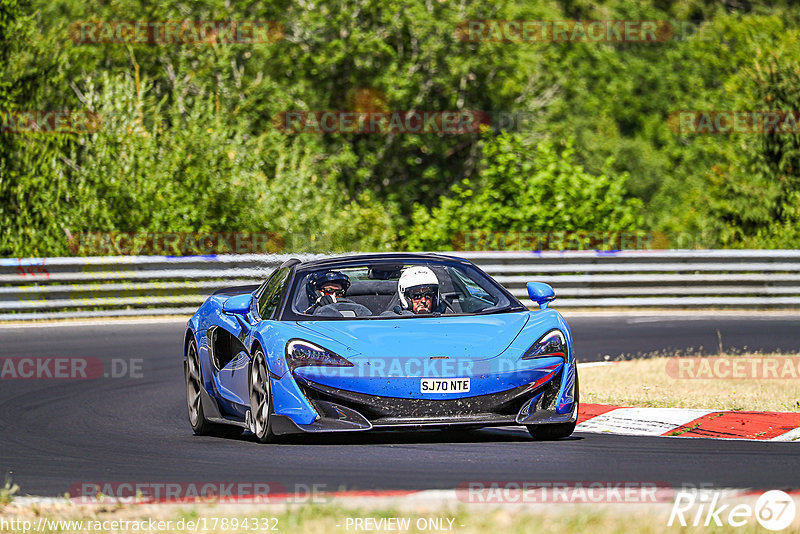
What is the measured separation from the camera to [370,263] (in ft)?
33.2

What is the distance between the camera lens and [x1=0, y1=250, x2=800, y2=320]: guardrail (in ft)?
70.6

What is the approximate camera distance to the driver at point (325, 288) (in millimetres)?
9820

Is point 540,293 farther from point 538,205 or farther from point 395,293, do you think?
point 538,205

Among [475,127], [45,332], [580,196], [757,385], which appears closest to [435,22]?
[475,127]

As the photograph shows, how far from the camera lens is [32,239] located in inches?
982

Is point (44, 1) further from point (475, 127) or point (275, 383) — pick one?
point (275, 383)

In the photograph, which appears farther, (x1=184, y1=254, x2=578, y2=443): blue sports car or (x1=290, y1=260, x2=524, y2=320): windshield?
(x1=290, y1=260, x2=524, y2=320): windshield

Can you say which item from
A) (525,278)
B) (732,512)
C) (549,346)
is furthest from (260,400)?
(525,278)

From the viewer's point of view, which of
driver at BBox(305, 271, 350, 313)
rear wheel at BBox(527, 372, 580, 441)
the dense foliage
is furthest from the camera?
the dense foliage

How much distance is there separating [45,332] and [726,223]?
656 inches

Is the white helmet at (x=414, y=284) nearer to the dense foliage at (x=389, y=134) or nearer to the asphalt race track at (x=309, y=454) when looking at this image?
the asphalt race track at (x=309, y=454)

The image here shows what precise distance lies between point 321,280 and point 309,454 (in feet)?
6.31

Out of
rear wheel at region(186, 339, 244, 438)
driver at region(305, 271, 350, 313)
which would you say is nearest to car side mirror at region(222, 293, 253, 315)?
driver at region(305, 271, 350, 313)

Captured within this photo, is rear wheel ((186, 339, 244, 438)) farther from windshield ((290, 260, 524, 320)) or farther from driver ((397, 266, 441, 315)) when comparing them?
driver ((397, 266, 441, 315))
